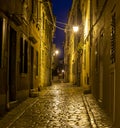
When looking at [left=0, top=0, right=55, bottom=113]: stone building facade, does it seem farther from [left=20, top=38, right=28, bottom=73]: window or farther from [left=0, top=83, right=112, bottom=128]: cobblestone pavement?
[left=0, top=83, right=112, bottom=128]: cobblestone pavement

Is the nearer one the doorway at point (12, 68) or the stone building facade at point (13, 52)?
the stone building facade at point (13, 52)

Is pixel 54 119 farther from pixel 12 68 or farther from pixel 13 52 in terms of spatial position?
pixel 13 52

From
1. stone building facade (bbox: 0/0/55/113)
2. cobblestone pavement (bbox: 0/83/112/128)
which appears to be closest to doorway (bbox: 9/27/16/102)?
stone building facade (bbox: 0/0/55/113)

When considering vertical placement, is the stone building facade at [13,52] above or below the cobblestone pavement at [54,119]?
above

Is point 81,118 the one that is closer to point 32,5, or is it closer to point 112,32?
point 112,32

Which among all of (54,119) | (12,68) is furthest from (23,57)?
(54,119)

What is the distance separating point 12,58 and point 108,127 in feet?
21.5

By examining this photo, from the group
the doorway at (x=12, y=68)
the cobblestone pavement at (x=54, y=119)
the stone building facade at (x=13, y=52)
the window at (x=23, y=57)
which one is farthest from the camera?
the window at (x=23, y=57)

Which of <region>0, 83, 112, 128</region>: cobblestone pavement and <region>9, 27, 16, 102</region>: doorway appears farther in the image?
<region>9, 27, 16, 102</region>: doorway

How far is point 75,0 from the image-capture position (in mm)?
40344

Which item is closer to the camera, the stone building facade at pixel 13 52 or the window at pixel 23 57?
the stone building facade at pixel 13 52

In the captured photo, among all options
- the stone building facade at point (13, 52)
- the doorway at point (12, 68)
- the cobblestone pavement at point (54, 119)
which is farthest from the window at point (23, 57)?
the cobblestone pavement at point (54, 119)

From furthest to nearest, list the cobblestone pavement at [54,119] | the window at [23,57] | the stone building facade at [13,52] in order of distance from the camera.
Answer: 1. the window at [23,57]
2. the stone building facade at [13,52]
3. the cobblestone pavement at [54,119]

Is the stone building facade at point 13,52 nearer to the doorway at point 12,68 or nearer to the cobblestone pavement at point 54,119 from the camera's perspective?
the doorway at point 12,68
